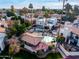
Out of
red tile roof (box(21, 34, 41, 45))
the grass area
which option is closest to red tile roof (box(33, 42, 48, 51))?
red tile roof (box(21, 34, 41, 45))

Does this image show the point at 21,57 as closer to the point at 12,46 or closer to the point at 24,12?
the point at 12,46

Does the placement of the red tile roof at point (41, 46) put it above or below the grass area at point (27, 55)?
above

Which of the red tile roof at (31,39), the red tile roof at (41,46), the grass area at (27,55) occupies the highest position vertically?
the red tile roof at (31,39)

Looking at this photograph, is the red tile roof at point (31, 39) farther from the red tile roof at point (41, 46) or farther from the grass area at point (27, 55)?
the grass area at point (27, 55)

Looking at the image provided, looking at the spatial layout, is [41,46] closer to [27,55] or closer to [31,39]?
[31,39]

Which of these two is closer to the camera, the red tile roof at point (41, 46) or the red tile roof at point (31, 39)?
Answer: the red tile roof at point (41, 46)

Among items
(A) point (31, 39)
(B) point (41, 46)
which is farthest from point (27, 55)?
(A) point (31, 39)

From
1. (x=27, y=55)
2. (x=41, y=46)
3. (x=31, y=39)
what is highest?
(x=31, y=39)

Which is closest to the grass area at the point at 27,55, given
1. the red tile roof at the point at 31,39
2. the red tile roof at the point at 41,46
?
the red tile roof at the point at 41,46

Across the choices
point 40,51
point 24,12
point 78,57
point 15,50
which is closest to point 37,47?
point 40,51

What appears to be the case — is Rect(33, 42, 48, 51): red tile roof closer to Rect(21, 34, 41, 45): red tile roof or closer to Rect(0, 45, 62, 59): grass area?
Rect(21, 34, 41, 45): red tile roof

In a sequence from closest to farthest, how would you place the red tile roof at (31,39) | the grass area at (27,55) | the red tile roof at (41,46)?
the grass area at (27,55) → the red tile roof at (41,46) → the red tile roof at (31,39)
